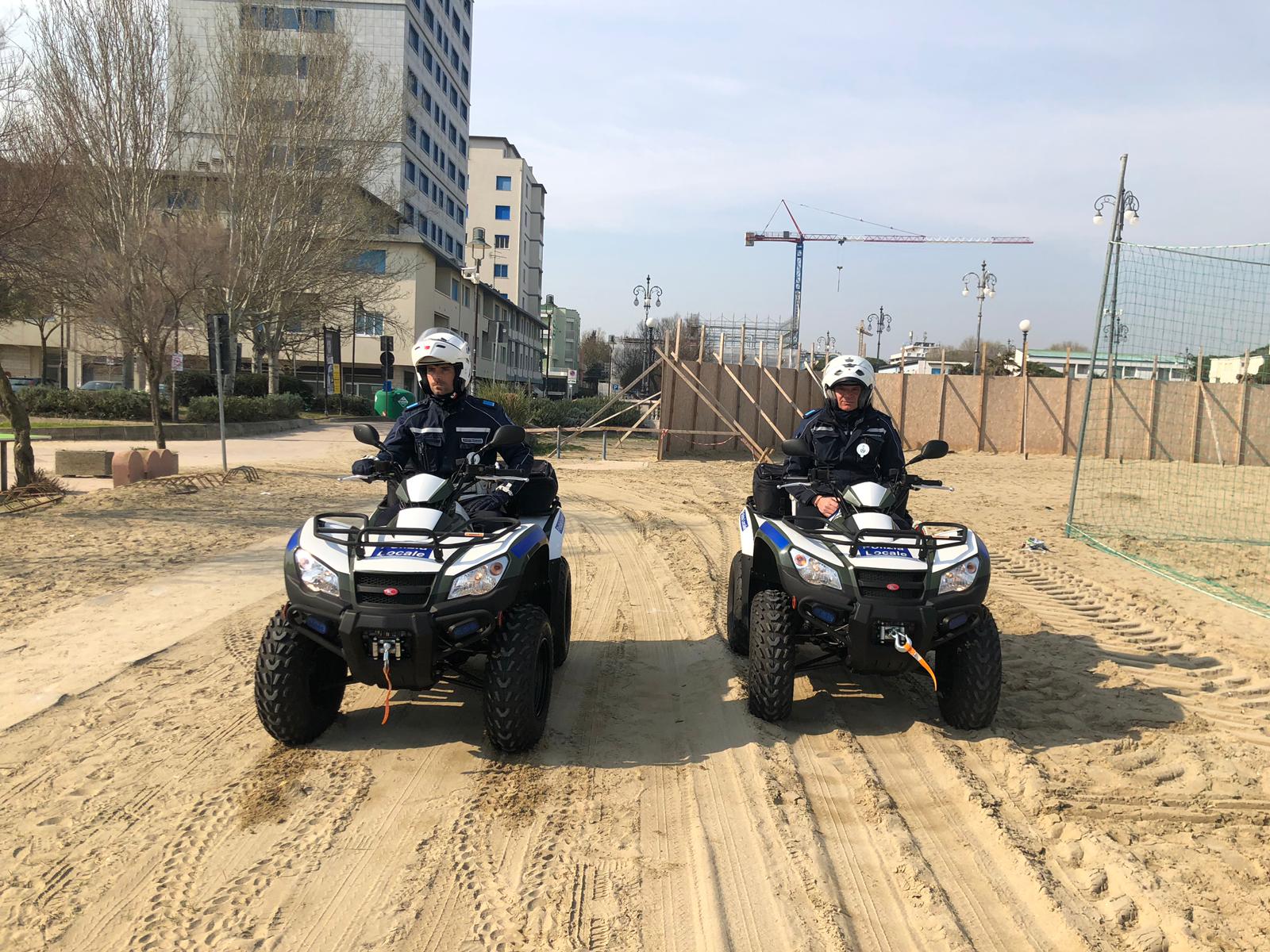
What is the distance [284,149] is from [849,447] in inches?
1274

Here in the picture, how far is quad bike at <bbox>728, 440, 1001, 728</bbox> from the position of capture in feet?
13.9

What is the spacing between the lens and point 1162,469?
21.0 metres

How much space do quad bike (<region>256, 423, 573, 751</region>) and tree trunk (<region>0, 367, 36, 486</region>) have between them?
9.40m

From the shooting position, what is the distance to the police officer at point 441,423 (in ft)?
15.7

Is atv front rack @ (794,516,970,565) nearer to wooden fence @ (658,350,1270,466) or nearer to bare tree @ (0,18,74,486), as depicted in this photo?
bare tree @ (0,18,74,486)

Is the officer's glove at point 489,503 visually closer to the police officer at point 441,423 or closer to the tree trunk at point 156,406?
the police officer at point 441,423

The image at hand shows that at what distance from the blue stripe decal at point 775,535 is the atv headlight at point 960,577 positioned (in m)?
0.76

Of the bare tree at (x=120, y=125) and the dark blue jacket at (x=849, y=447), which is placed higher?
the bare tree at (x=120, y=125)

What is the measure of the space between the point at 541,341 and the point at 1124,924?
4092 inches

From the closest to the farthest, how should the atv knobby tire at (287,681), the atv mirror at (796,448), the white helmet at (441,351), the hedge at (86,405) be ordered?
the atv knobby tire at (287,681) → the white helmet at (441,351) → the atv mirror at (796,448) → the hedge at (86,405)

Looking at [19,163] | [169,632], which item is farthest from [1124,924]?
[19,163]

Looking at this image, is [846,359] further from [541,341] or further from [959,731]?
[541,341]

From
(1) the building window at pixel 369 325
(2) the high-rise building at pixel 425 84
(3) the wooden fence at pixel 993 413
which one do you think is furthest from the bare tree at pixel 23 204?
(1) the building window at pixel 369 325

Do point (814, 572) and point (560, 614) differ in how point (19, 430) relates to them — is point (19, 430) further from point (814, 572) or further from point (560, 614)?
point (814, 572)
